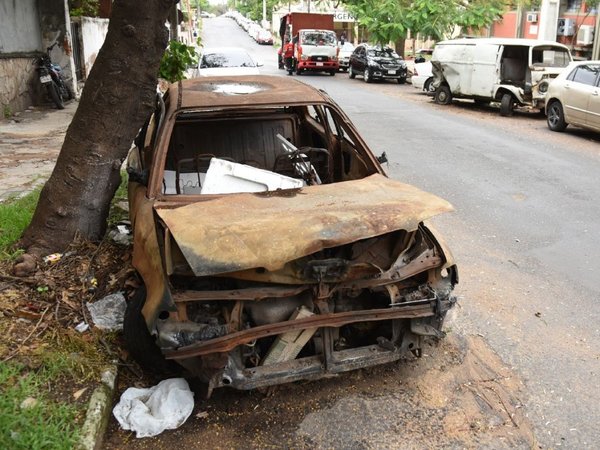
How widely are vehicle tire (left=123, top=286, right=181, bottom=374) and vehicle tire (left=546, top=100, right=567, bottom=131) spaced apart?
12215mm

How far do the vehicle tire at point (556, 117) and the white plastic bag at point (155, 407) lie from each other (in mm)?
12321

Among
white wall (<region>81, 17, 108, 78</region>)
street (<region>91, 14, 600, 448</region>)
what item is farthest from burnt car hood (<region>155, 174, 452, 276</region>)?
white wall (<region>81, 17, 108, 78</region>)

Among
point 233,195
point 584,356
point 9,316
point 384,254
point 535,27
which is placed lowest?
point 584,356

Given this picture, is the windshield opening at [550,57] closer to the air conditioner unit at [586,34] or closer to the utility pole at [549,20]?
the air conditioner unit at [586,34]

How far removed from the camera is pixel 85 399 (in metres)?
3.47

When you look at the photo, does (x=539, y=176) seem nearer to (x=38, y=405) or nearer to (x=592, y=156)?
(x=592, y=156)

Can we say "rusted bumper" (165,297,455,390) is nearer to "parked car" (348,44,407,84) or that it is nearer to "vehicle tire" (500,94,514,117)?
"vehicle tire" (500,94,514,117)

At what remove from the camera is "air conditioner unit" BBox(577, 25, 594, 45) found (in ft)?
78.5

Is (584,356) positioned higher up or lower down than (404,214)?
lower down

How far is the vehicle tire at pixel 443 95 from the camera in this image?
1838cm

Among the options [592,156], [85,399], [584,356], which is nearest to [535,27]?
[592,156]

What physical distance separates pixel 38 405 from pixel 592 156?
1070 centimetres

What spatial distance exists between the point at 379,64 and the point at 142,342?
75.6 feet

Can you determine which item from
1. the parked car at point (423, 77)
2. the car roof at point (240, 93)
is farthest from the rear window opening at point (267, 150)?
the parked car at point (423, 77)
